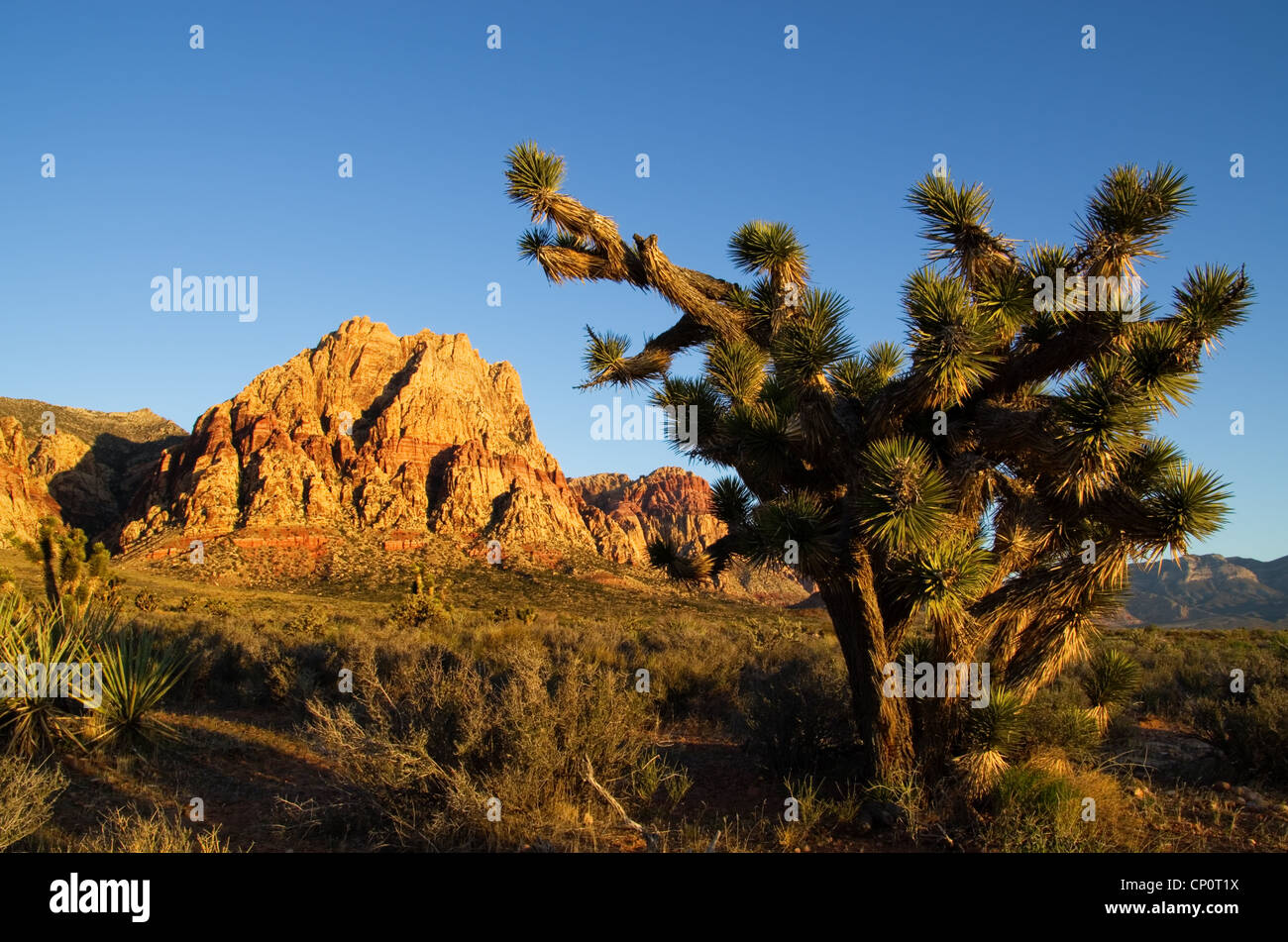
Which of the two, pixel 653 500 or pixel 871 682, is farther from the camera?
pixel 653 500

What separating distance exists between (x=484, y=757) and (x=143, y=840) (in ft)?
8.20

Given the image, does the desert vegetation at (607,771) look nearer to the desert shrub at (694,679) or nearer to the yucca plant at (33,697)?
the yucca plant at (33,697)

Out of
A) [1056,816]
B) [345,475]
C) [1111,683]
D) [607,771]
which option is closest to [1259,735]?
[1111,683]

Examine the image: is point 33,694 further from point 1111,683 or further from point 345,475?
point 345,475

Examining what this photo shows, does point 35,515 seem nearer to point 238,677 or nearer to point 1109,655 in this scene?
point 238,677

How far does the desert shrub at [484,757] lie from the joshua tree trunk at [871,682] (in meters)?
2.23

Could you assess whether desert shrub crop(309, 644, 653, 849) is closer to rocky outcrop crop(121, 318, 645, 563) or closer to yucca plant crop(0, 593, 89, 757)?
yucca plant crop(0, 593, 89, 757)

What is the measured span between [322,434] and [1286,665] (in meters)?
73.2

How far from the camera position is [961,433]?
6785 mm

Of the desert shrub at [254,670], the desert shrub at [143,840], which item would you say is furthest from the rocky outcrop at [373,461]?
the desert shrub at [143,840]

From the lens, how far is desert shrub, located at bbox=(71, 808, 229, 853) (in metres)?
4.52

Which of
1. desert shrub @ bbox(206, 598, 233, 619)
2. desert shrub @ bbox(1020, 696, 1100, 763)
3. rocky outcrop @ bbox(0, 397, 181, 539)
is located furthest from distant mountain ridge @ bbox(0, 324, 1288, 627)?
desert shrub @ bbox(1020, 696, 1100, 763)

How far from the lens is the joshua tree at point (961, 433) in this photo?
5.68 m

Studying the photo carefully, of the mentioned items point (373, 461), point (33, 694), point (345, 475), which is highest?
point (373, 461)
